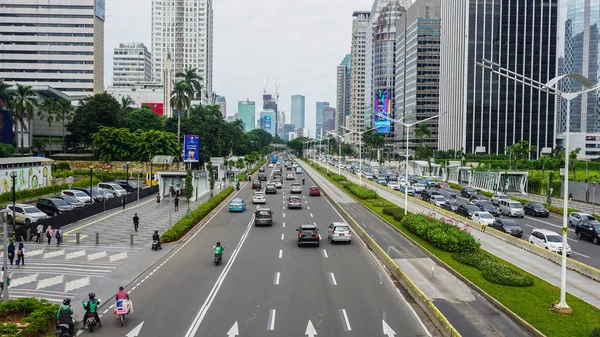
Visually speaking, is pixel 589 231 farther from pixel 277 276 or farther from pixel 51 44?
pixel 51 44

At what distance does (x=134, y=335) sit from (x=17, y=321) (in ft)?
15.2

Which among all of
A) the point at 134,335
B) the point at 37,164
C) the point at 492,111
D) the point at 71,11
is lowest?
the point at 134,335

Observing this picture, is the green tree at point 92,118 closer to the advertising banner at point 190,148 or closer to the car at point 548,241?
the advertising banner at point 190,148

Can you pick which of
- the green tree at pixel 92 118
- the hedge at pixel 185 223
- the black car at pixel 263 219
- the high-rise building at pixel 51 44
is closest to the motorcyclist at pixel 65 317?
the hedge at pixel 185 223

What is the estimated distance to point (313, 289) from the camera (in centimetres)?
2236

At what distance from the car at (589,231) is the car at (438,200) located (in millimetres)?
18284

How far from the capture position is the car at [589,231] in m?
35.4

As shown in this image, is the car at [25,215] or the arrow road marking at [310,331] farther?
the car at [25,215]

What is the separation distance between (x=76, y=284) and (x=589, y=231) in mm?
34364

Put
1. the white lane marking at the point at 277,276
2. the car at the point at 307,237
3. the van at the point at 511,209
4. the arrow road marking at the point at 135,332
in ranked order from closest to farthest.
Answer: the arrow road marking at the point at 135,332
the white lane marking at the point at 277,276
the car at the point at 307,237
the van at the point at 511,209

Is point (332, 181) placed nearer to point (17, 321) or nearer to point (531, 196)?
point (531, 196)

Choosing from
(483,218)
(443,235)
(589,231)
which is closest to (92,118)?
(483,218)

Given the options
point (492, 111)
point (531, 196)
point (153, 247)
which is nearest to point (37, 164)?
point (153, 247)

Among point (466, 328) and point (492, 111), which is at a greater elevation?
point (492, 111)
